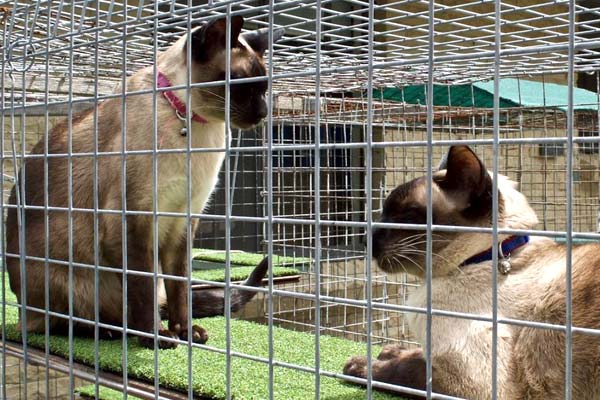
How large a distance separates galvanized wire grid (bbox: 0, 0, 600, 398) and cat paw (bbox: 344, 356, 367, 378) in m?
0.24

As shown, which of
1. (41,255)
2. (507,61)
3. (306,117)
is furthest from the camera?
(306,117)

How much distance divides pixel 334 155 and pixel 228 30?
3.95 metres

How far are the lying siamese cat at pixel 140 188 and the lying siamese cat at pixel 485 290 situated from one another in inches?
34.9

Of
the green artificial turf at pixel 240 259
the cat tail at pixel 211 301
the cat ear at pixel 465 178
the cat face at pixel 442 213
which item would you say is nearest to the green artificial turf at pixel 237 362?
the cat tail at pixel 211 301

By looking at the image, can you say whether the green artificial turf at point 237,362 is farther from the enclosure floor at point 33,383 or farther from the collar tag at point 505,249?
the enclosure floor at point 33,383

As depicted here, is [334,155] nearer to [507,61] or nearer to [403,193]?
[507,61]

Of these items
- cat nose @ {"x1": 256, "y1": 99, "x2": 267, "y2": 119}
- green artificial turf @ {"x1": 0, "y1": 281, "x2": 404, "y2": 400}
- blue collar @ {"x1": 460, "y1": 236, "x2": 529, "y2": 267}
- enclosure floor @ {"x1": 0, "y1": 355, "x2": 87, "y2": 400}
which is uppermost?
cat nose @ {"x1": 256, "y1": 99, "x2": 267, "y2": 119}

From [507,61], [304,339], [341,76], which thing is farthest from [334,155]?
[304,339]

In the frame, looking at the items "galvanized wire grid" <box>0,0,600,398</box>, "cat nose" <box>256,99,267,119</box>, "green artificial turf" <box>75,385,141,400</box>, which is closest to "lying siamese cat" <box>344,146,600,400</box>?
"galvanized wire grid" <box>0,0,600,398</box>

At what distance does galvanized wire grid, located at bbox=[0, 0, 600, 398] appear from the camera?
206 cm

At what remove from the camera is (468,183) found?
6.47 ft

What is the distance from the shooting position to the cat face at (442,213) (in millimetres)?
1960

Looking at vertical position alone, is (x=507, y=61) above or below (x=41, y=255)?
above

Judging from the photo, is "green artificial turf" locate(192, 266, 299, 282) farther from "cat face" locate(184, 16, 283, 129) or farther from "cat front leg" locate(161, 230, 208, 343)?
"cat face" locate(184, 16, 283, 129)
